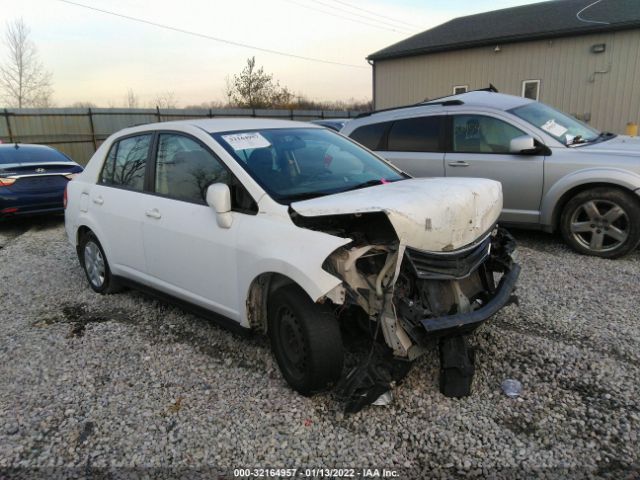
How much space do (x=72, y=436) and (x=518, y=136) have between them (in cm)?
546

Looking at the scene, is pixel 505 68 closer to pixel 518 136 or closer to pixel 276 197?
pixel 518 136

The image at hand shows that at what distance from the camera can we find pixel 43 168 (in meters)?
8.40

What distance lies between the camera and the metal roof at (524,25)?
51.1 feet

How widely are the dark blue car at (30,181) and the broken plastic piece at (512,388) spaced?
7.85 meters

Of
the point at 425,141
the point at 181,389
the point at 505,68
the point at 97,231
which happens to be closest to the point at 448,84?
the point at 505,68

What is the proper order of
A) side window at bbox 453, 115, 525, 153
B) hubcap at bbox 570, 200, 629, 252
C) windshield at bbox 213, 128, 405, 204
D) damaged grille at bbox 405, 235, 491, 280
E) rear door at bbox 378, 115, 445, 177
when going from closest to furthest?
damaged grille at bbox 405, 235, 491, 280 < windshield at bbox 213, 128, 405, 204 < hubcap at bbox 570, 200, 629, 252 < side window at bbox 453, 115, 525, 153 < rear door at bbox 378, 115, 445, 177

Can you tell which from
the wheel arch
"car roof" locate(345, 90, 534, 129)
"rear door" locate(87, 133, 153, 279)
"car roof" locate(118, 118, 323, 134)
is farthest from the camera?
"car roof" locate(345, 90, 534, 129)

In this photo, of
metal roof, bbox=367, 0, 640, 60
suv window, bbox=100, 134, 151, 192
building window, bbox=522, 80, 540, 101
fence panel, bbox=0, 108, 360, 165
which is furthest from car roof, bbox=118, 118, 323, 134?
fence panel, bbox=0, 108, 360, 165

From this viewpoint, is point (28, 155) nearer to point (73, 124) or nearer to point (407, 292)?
point (407, 292)

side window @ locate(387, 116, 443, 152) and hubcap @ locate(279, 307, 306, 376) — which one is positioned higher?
side window @ locate(387, 116, 443, 152)

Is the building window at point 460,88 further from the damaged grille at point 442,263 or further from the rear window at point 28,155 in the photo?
the damaged grille at point 442,263

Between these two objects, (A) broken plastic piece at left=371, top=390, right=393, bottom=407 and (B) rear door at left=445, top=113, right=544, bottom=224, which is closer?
(A) broken plastic piece at left=371, top=390, right=393, bottom=407

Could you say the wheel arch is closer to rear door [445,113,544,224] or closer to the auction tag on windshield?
rear door [445,113,544,224]

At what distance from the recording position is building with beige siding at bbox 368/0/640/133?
1526cm
